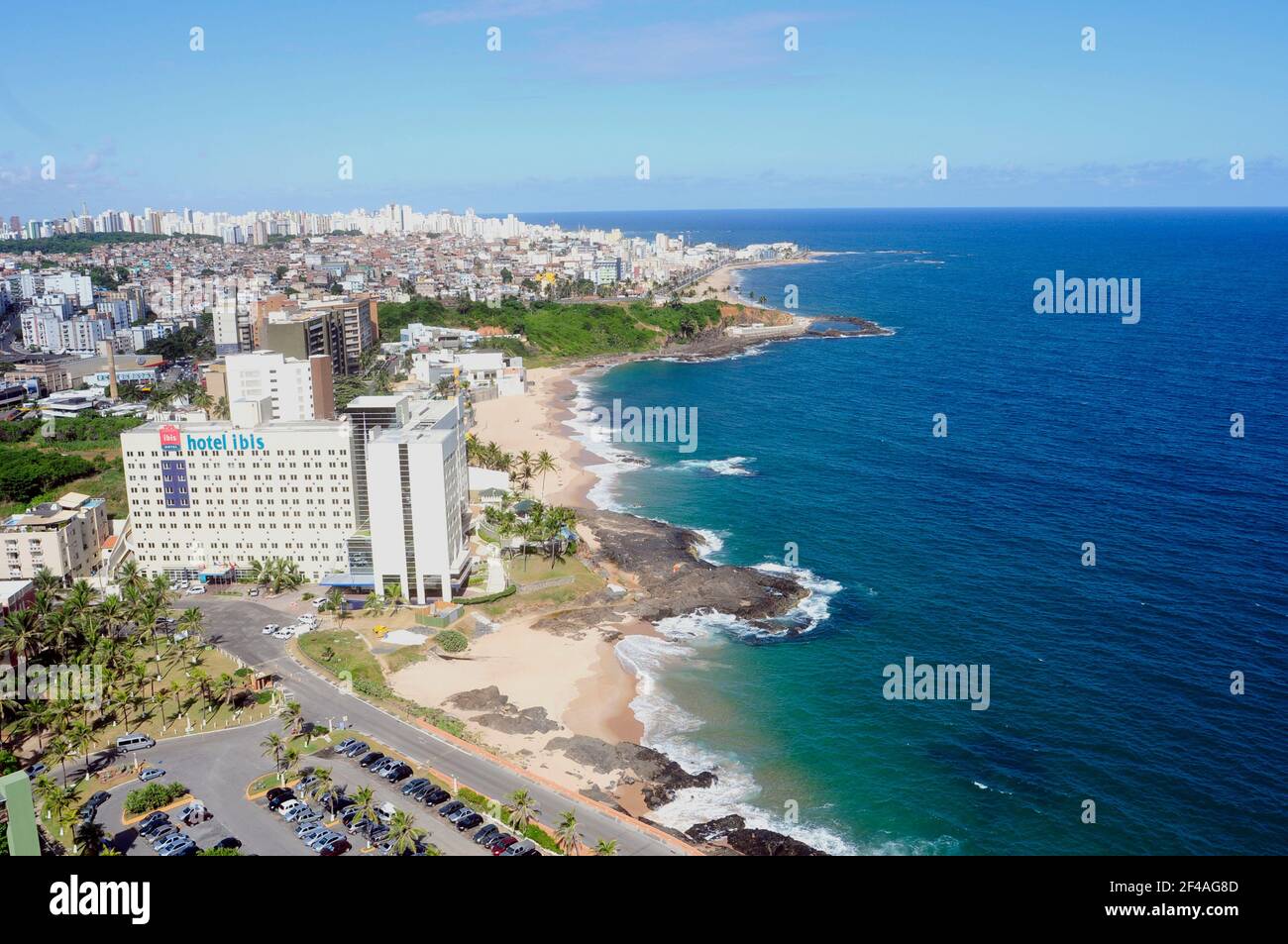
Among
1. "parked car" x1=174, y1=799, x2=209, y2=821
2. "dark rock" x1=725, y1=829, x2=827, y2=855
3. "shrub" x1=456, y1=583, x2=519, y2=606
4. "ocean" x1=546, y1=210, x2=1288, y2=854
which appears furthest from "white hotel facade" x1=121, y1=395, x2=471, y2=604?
"dark rock" x1=725, y1=829, x2=827, y2=855

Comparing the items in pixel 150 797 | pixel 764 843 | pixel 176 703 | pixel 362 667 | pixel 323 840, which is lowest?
pixel 764 843

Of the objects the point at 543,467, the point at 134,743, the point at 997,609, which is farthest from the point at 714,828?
the point at 543,467

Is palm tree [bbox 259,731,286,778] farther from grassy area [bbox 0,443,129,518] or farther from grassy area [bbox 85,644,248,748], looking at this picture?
grassy area [bbox 0,443,129,518]

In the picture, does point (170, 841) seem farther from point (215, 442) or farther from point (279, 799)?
point (215, 442)

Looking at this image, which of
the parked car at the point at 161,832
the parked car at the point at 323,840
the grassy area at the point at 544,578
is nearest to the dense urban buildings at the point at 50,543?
the grassy area at the point at 544,578

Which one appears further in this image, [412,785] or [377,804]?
A: [412,785]

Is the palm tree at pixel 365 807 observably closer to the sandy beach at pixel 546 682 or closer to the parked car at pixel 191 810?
the parked car at pixel 191 810
